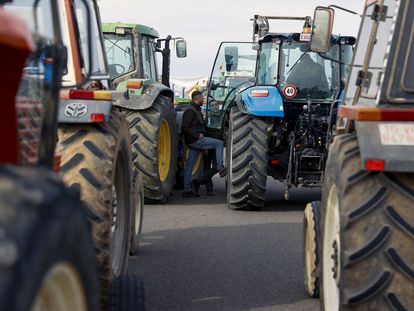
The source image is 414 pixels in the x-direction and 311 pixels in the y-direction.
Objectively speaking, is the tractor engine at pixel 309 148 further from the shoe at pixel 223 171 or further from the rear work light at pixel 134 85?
the shoe at pixel 223 171

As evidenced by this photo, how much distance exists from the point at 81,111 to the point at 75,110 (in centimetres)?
4

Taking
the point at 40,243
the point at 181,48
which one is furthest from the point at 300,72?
the point at 40,243

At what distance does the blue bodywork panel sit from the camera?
11117 millimetres

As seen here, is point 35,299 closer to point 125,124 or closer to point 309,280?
point 125,124

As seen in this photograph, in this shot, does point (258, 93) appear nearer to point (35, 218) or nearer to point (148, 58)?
point (148, 58)

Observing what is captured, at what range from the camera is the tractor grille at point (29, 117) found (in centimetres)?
323

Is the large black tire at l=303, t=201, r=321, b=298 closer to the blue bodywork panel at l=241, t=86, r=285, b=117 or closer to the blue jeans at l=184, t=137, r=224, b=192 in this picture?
the blue bodywork panel at l=241, t=86, r=285, b=117

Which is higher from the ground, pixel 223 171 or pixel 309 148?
pixel 309 148

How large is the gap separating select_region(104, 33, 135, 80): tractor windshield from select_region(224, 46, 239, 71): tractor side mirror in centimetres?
268

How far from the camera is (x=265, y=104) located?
1120 cm

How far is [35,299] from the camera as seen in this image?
2115 mm

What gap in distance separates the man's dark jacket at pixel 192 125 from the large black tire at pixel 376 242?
9.38m

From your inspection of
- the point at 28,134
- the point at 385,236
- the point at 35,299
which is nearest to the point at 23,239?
the point at 35,299

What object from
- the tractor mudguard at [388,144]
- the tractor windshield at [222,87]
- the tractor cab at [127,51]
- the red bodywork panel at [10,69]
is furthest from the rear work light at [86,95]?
the tractor windshield at [222,87]
